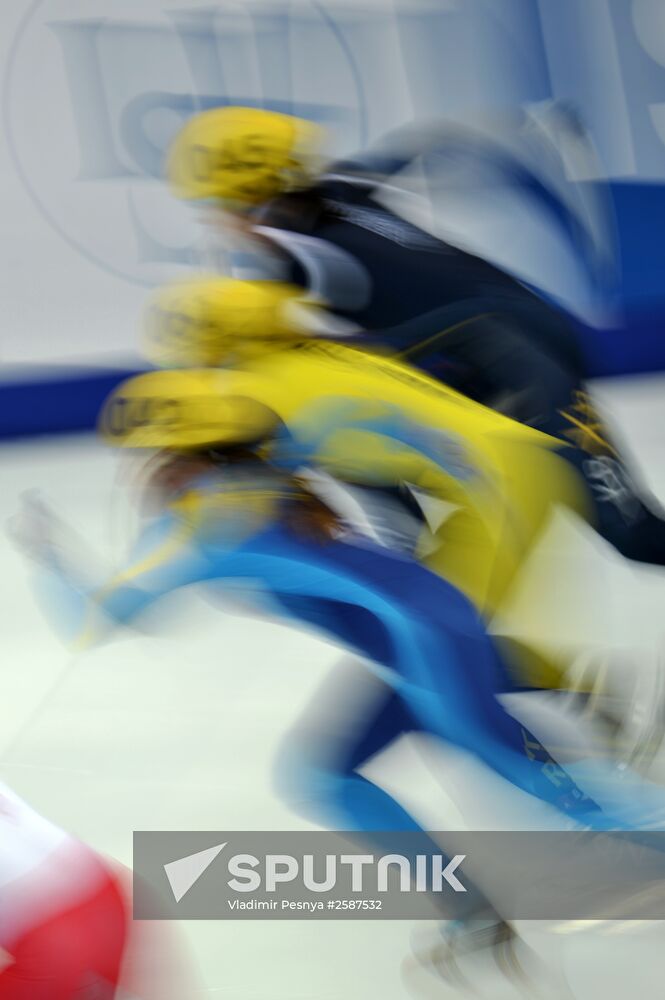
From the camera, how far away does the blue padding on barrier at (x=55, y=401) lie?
3656 mm

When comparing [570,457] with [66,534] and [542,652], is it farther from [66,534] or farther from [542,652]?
[66,534]

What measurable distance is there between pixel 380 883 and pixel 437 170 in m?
0.92

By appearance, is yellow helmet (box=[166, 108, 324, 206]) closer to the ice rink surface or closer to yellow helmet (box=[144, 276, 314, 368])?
yellow helmet (box=[144, 276, 314, 368])

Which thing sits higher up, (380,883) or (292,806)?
(292,806)

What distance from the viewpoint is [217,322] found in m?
1.47

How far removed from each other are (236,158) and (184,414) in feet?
1.23

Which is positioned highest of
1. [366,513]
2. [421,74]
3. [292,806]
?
[421,74]

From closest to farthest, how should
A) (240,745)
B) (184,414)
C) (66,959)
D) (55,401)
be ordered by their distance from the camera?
(66,959) < (184,414) < (240,745) < (55,401)

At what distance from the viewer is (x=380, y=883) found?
1530 mm

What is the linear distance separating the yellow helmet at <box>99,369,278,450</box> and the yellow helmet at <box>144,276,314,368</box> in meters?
0.04

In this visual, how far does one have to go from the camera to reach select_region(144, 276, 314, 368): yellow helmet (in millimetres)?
1477

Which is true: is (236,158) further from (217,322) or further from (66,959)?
(66,959)

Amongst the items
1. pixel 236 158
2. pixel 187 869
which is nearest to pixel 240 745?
pixel 187 869

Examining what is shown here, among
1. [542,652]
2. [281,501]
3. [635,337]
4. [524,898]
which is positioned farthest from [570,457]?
[635,337]
